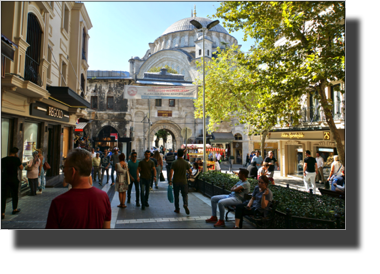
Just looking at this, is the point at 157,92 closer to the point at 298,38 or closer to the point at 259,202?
the point at 298,38

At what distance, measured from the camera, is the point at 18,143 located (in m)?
7.71

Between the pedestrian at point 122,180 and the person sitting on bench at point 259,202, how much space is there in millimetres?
3515

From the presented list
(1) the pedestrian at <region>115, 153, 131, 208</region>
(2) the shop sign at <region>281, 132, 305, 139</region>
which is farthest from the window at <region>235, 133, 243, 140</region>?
(1) the pedestrian at <region>115, 153, 131, 208</region>

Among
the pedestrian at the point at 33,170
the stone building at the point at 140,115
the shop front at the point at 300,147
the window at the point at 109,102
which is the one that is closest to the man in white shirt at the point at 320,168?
the shop front at the point at 300,147

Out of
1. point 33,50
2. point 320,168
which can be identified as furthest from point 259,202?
point 320,168

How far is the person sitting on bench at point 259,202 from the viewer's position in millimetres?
4840

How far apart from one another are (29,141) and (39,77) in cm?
238

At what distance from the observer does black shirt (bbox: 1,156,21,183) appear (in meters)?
5.44

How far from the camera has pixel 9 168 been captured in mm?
5496

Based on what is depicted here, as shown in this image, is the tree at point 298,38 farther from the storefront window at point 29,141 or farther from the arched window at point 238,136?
the arched window at point 238,136
